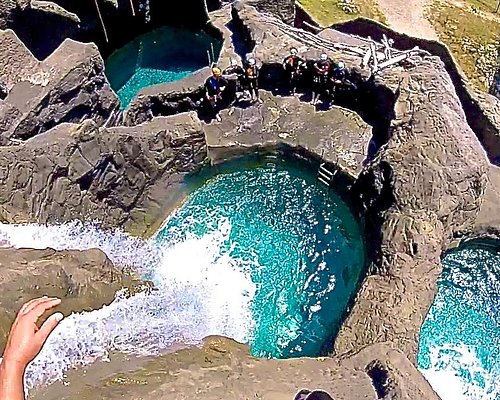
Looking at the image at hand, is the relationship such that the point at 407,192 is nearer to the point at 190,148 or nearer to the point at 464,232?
the point at 464,232

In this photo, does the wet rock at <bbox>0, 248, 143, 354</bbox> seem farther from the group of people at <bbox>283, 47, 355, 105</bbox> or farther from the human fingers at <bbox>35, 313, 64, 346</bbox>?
the group of people at <bbox>283, 47, 355, 105</bbox>

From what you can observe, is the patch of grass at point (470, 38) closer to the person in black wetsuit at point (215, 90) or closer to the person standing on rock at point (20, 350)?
the person in black wetsuit at point (215, 90)

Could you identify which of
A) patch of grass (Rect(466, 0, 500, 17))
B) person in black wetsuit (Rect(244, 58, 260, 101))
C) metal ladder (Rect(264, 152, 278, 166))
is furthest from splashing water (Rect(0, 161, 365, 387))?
patch of grass (Rect(466, 0, 500, 17))

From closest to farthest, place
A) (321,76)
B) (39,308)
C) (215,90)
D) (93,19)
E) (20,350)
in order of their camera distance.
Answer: (20,350) < (39,308) < (215,90) < (321,76) < (93,19)

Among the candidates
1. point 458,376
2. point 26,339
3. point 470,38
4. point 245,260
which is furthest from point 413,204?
point 470,38

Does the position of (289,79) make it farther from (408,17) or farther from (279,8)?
(408,17)

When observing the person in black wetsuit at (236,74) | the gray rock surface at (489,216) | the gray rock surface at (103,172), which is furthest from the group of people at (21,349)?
the person in black wetsuit at (236,74)

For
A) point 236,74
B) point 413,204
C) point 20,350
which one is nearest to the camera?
point 20,350
